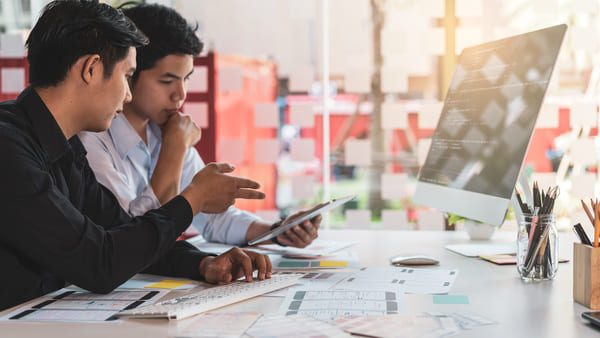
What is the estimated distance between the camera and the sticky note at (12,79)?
3.63 m

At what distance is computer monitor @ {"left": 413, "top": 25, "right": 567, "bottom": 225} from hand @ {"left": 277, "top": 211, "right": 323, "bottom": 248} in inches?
13.7

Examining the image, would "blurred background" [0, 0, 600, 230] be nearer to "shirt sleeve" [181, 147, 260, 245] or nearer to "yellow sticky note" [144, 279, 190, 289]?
"shirt sleeve" [181, 147, 260, 245]

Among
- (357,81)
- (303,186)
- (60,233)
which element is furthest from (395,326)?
(357,81)

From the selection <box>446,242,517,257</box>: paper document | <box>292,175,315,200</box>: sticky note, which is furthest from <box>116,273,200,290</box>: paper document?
<box>292,175,315,200</box>: sticky note

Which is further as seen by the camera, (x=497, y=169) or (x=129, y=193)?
(x=129, y=193)

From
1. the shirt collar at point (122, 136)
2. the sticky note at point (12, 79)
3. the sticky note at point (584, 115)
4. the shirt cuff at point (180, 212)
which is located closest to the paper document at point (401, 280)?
the shirt cuff at point (180, 212)

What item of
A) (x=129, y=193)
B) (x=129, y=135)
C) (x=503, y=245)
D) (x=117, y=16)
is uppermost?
(x=117, y=16)

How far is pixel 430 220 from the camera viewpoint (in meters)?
3.59

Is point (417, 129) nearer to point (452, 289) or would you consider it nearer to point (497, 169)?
point (497, 169)

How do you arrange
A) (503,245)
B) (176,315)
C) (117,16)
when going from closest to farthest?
(176,315)
(117,16)
(503,245)

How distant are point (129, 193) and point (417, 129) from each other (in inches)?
107

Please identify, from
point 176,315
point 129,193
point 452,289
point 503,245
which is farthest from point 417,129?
point 176,315

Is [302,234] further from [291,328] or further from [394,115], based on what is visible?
[394,115]

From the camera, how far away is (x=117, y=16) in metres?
1.24
